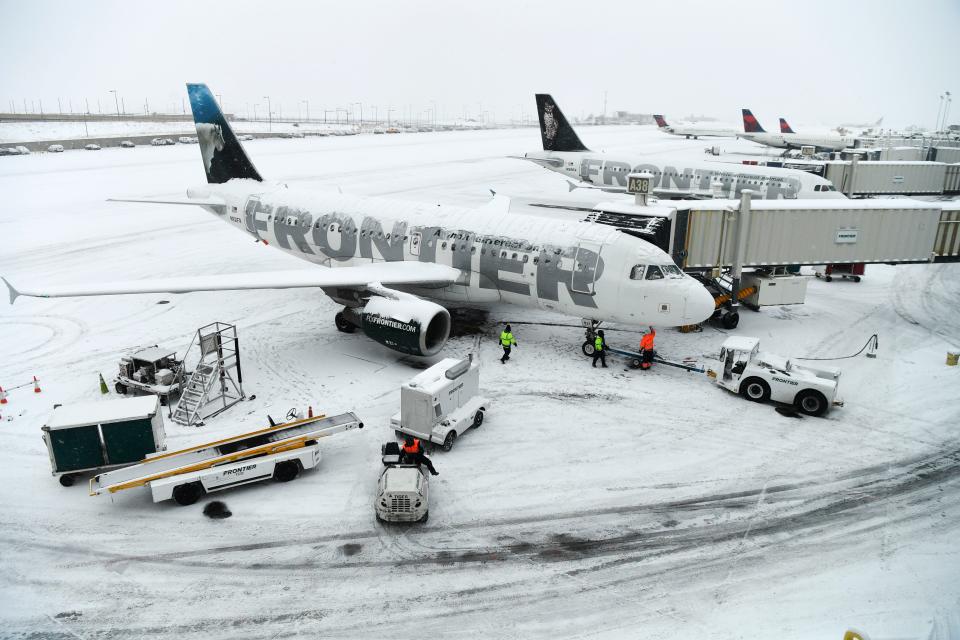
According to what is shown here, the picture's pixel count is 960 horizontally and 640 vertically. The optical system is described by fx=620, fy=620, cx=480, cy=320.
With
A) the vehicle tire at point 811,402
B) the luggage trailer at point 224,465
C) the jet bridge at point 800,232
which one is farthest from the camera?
the jet bridge at point 800,232

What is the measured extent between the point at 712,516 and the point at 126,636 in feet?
36.0

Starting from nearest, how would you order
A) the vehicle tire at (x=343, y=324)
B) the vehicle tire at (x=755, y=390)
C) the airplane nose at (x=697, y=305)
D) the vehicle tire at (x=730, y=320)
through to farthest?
the vehicle tire at (x=755, y=390)
the airplane nose at (x=697, y=305)
the vehicle tire at (x=343, y=324)
the vehicle tire at (x=730, y=320)

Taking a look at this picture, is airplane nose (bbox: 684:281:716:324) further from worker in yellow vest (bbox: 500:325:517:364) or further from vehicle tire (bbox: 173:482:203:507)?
vehicle tire (bbox: 173:482:203:507)

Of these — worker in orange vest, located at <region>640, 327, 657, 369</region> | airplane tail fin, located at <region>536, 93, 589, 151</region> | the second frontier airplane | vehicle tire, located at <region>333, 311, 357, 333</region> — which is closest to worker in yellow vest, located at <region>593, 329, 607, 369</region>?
the second frontier airplane

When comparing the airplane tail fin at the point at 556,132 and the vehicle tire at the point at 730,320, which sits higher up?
the airplane tail fin at the point at 556,132

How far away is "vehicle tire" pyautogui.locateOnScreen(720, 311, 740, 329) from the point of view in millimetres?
24141

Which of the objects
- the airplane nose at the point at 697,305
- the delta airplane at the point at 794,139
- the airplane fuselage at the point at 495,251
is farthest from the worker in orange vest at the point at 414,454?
the delta airplane at the point at 794,139

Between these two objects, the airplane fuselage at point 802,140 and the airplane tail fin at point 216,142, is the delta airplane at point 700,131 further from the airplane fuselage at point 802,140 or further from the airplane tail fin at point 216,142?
the airplane tail fin at point 216,142

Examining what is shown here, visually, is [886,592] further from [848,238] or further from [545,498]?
[848,238]

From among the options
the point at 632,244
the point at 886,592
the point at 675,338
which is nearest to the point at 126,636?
the point at 886,592

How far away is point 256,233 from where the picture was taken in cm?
2784

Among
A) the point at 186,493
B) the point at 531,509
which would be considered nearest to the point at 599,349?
the point at 531,509

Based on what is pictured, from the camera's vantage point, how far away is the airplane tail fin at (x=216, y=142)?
28.2 m

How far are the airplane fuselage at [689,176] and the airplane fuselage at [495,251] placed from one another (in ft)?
83.5
